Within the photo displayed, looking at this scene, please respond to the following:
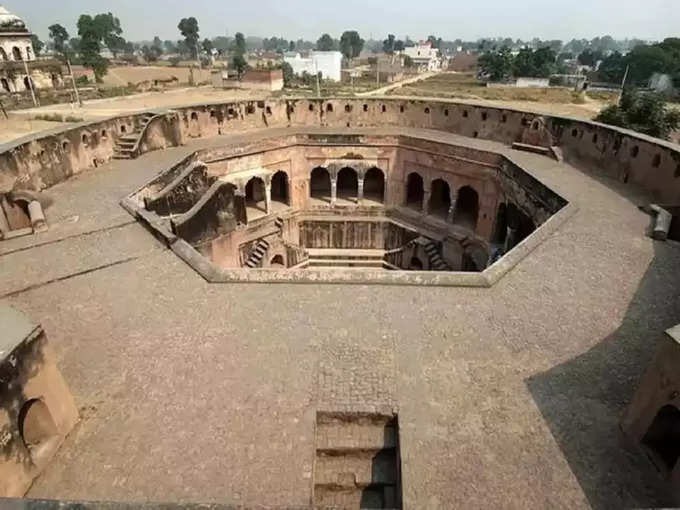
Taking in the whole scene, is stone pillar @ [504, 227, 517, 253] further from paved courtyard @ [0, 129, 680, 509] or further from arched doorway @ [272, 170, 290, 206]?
arched doorway @ [272, 170, 290, 206]

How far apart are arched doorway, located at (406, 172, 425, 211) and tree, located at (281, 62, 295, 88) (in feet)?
122

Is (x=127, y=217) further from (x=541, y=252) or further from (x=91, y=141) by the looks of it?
(x=541, y=252)

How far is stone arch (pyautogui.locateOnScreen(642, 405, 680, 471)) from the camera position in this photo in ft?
16.1

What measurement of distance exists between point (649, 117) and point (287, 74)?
56.5m

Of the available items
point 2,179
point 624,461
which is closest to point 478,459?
point 624,461

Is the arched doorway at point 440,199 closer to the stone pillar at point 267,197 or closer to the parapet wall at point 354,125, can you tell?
the parapet wall at point 354,125

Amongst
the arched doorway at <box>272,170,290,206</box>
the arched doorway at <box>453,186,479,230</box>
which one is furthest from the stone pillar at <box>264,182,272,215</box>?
the arched doorway at <box>453,186,479,230</box>

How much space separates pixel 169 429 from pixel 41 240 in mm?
6582

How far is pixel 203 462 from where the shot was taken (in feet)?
16.2

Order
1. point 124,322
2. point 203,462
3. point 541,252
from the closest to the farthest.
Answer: point 203,462 → point 124,322 → point 541,252

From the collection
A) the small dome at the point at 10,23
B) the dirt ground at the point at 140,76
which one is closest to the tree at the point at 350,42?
the dirt ground at the point at 140,76

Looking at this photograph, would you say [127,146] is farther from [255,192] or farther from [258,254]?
[258,254]

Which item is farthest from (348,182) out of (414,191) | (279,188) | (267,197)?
(267,197)

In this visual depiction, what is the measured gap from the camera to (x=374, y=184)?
20.8 meters
